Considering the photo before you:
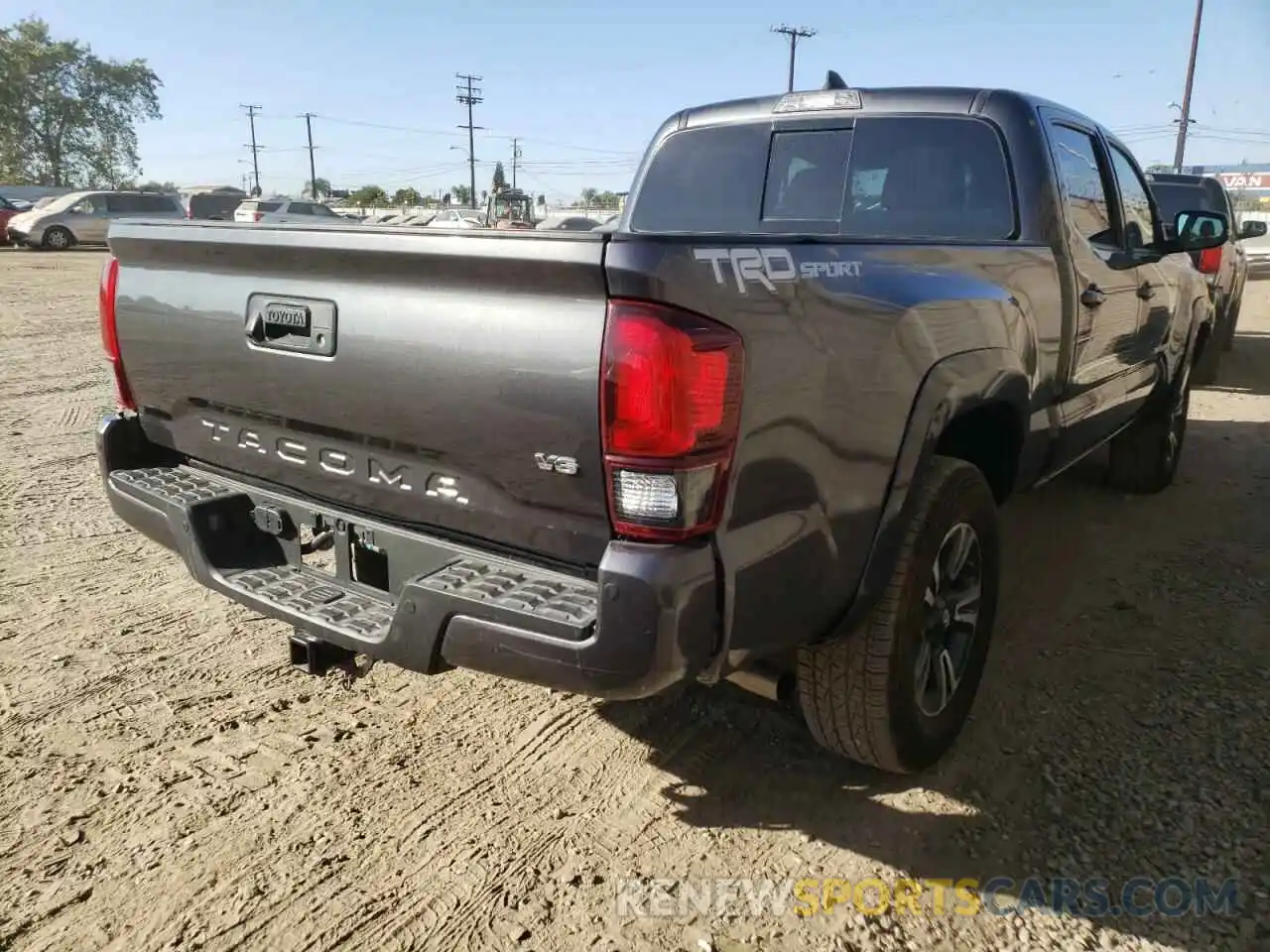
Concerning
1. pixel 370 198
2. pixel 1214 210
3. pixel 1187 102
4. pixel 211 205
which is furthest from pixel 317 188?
pixel 1214 210

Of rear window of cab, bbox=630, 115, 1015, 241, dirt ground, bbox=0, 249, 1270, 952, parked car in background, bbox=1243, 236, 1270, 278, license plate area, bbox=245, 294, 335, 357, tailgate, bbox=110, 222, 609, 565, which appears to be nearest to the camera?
tailgate, bbox=110, 222, 609, 565

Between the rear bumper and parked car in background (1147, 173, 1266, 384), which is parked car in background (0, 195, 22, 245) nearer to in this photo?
parked car in background (1147, 173, 1266, 384)

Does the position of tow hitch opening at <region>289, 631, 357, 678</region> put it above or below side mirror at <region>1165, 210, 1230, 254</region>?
below

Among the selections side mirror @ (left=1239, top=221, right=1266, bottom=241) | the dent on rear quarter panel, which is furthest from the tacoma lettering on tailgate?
side mirror @ (left=1239, top=221, right=1266, bottom=241)

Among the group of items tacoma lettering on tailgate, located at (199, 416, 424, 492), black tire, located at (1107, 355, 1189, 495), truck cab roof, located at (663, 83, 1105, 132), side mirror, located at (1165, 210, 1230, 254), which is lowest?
black tire, located at (1107, 355, 1189, 495)

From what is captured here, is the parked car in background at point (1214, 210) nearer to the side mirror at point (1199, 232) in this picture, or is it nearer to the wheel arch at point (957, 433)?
the side mirror at point (1199, 232)

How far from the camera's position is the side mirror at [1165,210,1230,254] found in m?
4.29

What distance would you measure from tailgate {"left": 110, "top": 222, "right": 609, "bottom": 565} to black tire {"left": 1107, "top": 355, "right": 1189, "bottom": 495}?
4482mm

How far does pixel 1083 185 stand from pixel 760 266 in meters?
2.48

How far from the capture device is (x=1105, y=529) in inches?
201

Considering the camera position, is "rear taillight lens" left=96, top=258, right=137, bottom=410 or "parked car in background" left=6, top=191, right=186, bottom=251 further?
"parked car in background" left=6, top=191, right=186, bottom=251

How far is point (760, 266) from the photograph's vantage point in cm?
197

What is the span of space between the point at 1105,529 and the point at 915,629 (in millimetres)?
3104

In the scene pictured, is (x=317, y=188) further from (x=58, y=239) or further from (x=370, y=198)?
(x=58, y=239)
